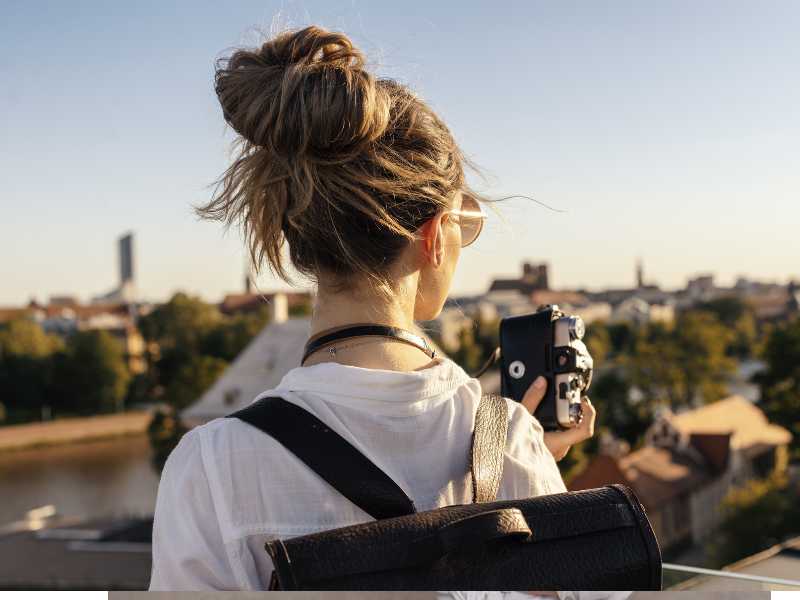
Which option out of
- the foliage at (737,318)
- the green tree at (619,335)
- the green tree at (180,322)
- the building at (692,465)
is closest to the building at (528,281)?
the foliage at (737,318)

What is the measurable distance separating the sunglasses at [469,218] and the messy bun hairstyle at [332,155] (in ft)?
0.10

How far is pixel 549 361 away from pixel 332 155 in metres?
0.36

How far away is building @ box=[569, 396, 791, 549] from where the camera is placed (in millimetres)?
14797

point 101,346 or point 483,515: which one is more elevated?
point 483,515

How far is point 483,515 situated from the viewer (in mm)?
534

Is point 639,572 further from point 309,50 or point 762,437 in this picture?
point 762,437

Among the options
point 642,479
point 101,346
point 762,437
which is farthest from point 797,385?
point 101,346

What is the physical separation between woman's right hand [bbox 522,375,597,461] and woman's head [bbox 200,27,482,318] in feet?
0.66

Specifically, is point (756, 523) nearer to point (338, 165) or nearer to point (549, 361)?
point (549, 361)

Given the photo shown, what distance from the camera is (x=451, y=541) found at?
525 mm

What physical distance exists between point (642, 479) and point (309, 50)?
1525cm

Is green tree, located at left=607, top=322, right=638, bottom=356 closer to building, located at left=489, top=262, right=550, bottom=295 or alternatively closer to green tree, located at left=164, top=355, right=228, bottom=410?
building, located at left=489, top=262, right=550, bottom=295

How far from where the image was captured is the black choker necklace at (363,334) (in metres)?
0.70

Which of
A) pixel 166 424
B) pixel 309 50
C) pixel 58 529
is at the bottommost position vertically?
pixel 58 529
